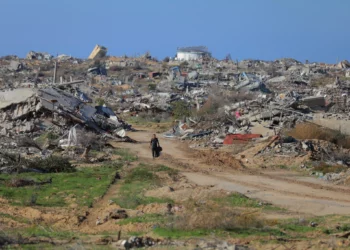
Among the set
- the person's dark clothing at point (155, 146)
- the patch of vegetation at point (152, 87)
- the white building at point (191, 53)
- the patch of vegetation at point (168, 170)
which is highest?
the white building at point (191, 53)

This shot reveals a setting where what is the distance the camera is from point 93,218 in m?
12.6

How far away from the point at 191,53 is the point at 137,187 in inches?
3715

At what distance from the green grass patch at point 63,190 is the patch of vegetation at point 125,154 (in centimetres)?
335

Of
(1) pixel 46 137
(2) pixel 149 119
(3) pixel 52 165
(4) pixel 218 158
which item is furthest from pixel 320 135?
(2) pixel 149 119

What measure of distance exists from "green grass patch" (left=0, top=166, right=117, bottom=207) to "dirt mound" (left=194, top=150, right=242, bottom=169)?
13.8 feet

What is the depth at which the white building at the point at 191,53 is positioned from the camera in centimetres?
10775

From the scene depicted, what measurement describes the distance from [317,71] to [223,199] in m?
65.3

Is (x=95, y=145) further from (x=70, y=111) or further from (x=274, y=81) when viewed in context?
(x=274, y=81)

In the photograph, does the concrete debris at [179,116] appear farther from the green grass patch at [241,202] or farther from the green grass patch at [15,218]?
the green grass patch at [15,218]

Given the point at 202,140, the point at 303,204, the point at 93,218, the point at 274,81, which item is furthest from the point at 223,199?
the point at 274,81

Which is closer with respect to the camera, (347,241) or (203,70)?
(347,241)

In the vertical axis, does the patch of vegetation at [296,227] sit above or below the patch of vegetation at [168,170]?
below

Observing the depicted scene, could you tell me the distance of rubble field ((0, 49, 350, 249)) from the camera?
9914 mm

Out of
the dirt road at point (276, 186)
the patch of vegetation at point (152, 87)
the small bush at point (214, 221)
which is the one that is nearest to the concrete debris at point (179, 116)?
the dirt road at point (276, 186)
